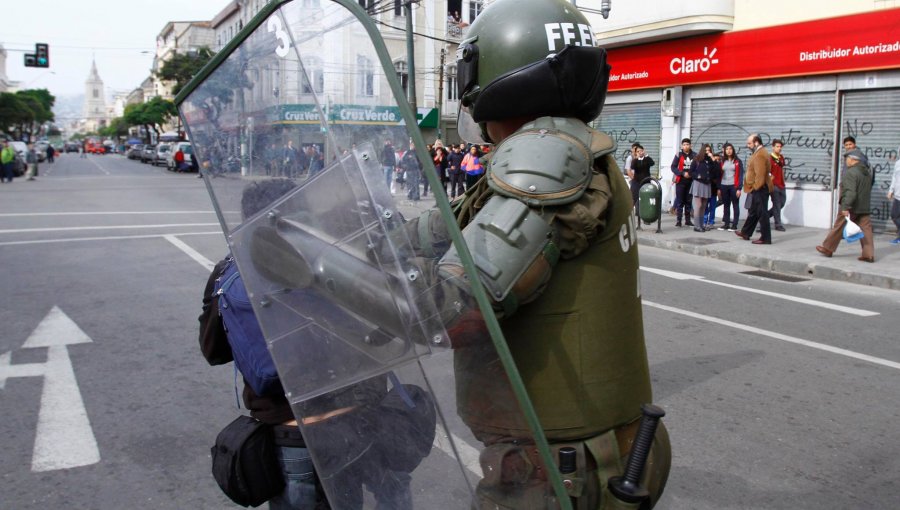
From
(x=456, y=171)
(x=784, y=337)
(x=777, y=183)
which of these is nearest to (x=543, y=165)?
(x=784, y=337)

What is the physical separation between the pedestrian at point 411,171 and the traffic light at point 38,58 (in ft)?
119

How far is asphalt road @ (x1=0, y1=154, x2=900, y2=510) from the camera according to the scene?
386 centimetres

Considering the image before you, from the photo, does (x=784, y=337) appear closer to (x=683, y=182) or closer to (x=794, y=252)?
(x=794, y=252)

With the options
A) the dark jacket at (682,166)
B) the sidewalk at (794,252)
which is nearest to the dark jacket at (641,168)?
the dark jacket at (682,166)

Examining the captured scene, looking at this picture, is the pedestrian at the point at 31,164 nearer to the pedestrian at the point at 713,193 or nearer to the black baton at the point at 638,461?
the pedestrian at the point at 713,193

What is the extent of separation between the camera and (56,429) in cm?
455

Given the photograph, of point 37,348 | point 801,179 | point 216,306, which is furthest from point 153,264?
point 801,179

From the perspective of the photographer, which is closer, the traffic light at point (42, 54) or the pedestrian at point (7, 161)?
the pedestrian at point (7, 161)

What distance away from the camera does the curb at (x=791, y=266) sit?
10073mm

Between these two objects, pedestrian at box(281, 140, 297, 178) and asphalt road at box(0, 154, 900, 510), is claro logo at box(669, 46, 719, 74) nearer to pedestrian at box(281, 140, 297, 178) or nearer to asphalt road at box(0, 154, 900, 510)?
asphalt road at box(0, 154, 900, 510)

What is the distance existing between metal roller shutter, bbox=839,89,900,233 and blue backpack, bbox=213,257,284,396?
1497 cm

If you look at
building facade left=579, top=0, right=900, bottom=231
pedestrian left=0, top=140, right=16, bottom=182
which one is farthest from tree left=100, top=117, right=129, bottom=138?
building facade left=579, top=0, right=900, bottom=231

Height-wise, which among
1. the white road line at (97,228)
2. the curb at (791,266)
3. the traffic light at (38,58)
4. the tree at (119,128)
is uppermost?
the tree at (119,128)

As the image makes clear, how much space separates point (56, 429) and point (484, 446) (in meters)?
3.94
